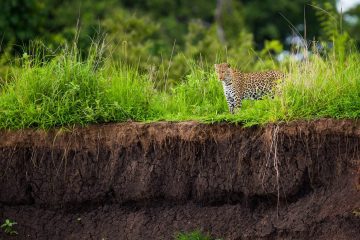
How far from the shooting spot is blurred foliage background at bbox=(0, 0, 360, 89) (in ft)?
52.9

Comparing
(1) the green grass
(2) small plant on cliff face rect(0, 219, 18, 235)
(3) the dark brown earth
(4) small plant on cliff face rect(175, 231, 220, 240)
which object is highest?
(1) the green grass

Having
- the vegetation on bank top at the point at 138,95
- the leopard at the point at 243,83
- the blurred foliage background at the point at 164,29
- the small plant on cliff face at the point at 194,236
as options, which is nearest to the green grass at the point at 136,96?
the vegetation on bank top at the point at 138,95

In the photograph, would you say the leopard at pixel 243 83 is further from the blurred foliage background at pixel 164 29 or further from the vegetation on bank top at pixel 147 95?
the blurred foliage background at pixel 164 29

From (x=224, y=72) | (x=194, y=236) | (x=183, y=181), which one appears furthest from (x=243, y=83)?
(x=194, y=236)

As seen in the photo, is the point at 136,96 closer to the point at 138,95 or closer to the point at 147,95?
the point at 138,95

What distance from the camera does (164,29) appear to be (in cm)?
2788

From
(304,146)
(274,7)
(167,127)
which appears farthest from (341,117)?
(274,7)

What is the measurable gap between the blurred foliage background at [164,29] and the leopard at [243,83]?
0.98 feet

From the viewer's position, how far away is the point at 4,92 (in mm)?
12023

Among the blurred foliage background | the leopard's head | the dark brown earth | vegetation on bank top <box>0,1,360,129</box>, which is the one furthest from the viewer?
the blurred foliage background

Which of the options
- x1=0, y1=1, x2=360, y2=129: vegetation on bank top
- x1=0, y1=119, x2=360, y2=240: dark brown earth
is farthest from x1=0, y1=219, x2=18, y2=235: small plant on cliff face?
x1=0, y1=1, x2=360, y2=129: vegetation on bank top

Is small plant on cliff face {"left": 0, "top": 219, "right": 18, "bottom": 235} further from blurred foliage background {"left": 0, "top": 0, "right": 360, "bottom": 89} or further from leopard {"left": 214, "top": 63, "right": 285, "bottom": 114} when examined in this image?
leopard {"left": 214, "top": 63, "right": 285, "bottom": 114}

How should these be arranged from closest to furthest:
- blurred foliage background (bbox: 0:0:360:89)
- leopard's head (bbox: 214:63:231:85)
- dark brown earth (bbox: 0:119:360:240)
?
dark brown earth (bbox: 0:119:360:240), leopard's head (bbox: 214:63:231:85), blurred foliage background (bbox: 0:0:360:89)

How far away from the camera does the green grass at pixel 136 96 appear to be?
1078 centimetres
